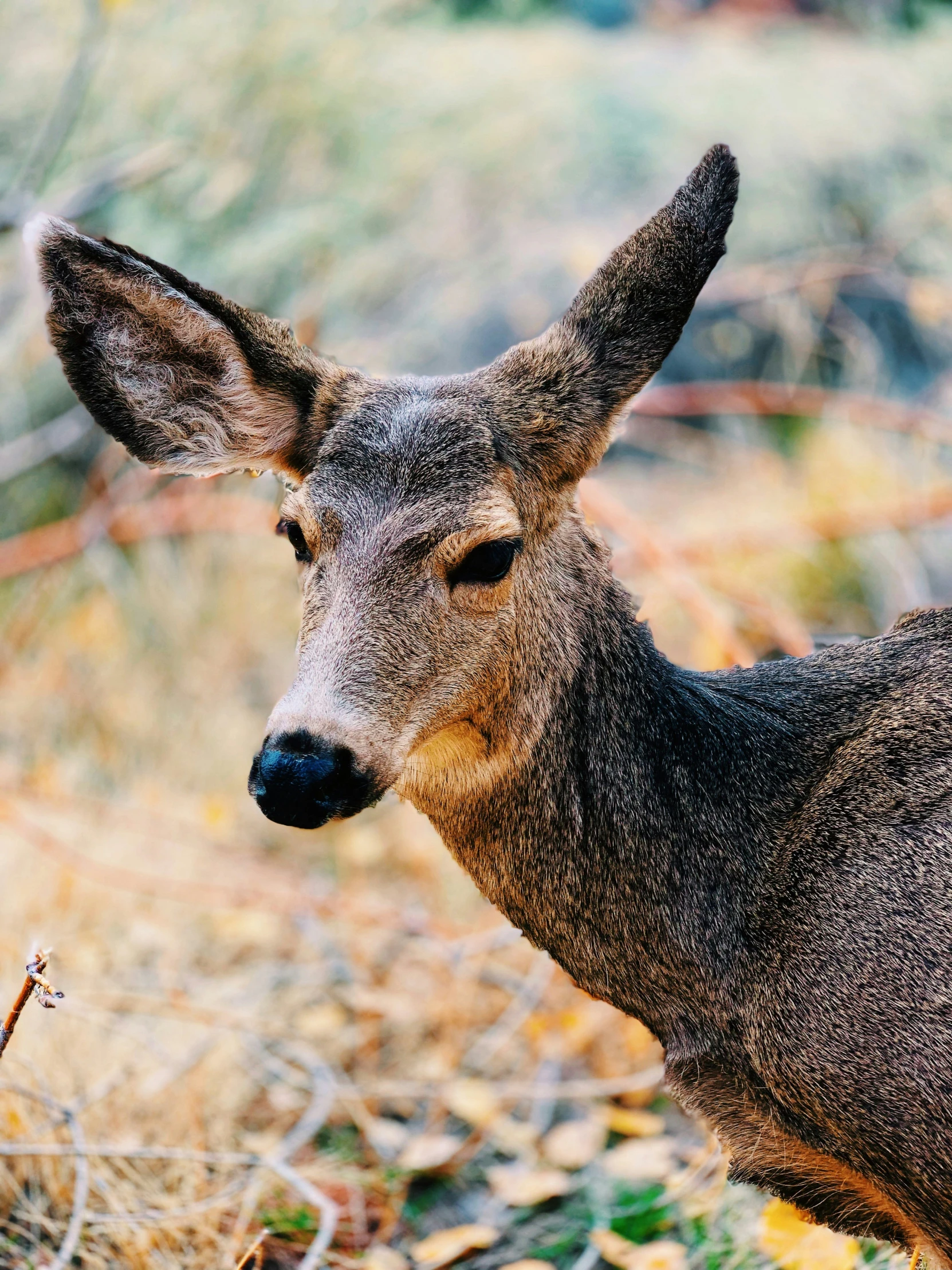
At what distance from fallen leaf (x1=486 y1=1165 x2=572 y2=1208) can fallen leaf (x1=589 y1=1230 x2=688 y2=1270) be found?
0.28 metres

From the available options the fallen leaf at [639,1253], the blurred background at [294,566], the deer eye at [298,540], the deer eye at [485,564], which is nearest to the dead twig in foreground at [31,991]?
the blurred background at [294,566]

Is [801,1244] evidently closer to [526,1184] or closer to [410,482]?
[526,1184]

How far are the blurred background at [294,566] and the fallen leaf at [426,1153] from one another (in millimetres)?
15

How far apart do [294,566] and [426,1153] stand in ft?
12.2

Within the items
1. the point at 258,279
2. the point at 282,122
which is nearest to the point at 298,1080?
the point at 258,279

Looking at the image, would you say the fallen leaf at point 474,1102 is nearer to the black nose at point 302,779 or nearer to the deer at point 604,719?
the deer at point 604,719

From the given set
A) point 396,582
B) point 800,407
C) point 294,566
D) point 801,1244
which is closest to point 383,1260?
point 801,1244

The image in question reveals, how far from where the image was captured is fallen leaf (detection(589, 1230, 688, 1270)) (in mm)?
3086

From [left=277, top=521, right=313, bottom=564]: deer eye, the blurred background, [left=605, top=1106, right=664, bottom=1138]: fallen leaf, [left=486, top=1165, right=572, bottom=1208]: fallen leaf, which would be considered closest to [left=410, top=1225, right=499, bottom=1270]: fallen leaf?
the blurred background

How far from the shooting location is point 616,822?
2.43 metres

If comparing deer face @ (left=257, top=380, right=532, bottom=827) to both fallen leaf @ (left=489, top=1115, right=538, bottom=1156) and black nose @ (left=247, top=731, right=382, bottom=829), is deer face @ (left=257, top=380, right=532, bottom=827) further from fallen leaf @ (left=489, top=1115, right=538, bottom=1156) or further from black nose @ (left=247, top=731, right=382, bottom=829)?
fallen leaf @ (left=489, top=1115, right=538, bottom=1156)

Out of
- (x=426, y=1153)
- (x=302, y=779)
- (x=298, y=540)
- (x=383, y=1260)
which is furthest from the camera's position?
(x=426, y=1153)

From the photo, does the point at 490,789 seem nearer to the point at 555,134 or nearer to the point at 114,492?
the point at 114,492

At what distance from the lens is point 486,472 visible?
229 cm
